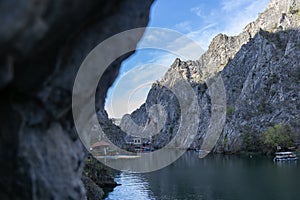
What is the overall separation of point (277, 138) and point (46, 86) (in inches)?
4006

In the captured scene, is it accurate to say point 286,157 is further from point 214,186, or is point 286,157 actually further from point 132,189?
point 132,189

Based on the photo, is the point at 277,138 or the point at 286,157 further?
the point at 277,138

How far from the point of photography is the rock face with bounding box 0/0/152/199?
6.74 metres

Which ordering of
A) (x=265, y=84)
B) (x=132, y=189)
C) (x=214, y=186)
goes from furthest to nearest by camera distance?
1. (x=265, y=84)
2. (x=132, y=189)
3. (x=214, y=186)

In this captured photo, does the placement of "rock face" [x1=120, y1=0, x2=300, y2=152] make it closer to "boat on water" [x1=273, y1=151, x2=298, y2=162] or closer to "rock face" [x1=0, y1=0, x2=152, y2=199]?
"boat on water" [x1=273, y1=151, x2=298, y2=162]

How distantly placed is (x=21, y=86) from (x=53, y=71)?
79 centimetres

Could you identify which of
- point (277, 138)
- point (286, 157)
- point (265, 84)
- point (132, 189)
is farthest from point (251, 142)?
Answer: point (132, 189)

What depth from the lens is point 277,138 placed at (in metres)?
101

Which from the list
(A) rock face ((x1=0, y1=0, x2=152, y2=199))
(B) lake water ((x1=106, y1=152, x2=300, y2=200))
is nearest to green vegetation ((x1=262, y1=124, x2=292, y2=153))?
(B) lake water ((x1=106, y1=152, x2=300, y2=200))

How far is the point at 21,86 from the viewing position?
25.6 feet

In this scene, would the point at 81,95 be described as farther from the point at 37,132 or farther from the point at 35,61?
the point at 35,61

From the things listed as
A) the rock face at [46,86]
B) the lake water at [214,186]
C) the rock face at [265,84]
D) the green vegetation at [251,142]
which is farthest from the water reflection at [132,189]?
the rock face at [265,84]

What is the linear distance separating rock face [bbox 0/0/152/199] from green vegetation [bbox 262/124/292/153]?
98905 millimetres

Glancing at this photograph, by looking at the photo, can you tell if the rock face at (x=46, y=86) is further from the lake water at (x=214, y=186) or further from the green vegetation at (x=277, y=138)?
the green vegetation at (x=277, y=138)
